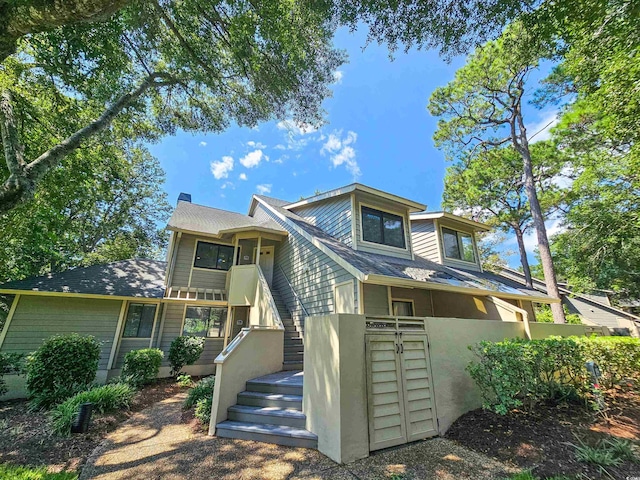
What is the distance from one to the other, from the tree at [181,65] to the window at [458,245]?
746 cm

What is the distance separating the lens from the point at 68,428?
4.51 meters

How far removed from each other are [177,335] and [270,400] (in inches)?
269

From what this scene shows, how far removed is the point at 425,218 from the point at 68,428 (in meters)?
12.0

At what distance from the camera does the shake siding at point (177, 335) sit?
971cm

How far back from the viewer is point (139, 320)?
952 cm

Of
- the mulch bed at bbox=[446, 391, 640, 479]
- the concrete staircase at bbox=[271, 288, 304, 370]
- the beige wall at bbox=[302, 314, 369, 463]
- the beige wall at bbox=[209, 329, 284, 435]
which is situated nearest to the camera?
the mulch bed at bbox=[446, 391, 640, 479]

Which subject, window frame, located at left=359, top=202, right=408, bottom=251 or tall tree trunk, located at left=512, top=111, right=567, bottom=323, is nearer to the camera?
window frame, located at left=359, top=202, right=408, bottom=251

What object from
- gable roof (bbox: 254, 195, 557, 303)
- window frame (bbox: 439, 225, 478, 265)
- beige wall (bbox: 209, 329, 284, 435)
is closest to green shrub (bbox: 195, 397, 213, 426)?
beige wall (bbox: 209, 329, 284, 435)

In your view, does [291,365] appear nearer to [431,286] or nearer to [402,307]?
[431,286]

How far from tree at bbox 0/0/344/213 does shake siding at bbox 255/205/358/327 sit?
15.2ft

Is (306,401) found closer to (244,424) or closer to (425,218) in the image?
(244,424)

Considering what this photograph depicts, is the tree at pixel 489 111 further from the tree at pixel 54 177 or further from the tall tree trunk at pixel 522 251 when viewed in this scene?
the tree at pixel 54 177

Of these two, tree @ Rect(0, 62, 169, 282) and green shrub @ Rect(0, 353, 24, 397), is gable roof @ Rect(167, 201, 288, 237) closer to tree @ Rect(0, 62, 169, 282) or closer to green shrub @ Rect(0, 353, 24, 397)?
tree @ Rect(0, 62, 169, 282)

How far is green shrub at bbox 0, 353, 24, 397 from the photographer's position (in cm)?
659
